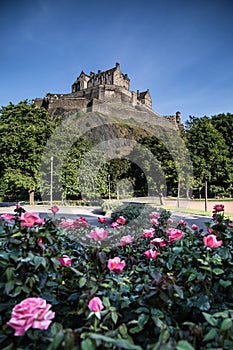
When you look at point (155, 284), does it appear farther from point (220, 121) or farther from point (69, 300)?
point (220, 121)

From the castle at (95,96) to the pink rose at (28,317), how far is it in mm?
44904

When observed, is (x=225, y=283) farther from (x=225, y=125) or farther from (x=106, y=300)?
(x=225, y=125)

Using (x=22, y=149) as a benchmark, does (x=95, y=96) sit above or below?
above

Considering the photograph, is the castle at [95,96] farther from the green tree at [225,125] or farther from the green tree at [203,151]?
the green tree at [203,151]

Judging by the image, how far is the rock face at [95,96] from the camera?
46.8m

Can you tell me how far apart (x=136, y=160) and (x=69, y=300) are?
2321 centimetres

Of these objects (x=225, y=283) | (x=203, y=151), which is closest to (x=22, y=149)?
(x=203, y=151)

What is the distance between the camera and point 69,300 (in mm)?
1552

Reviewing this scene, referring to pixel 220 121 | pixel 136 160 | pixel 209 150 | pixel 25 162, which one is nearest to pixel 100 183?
pixel 136 160

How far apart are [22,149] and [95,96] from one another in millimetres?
32198

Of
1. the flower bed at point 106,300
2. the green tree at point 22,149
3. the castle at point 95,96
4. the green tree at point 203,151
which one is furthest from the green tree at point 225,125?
the flower bed at point 106,300

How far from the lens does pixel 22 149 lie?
69.7 ft

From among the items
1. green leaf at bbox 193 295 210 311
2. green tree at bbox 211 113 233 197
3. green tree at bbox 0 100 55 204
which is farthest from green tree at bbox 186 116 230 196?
green tree at bbox 211 113 233 197

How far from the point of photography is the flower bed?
98 cm
